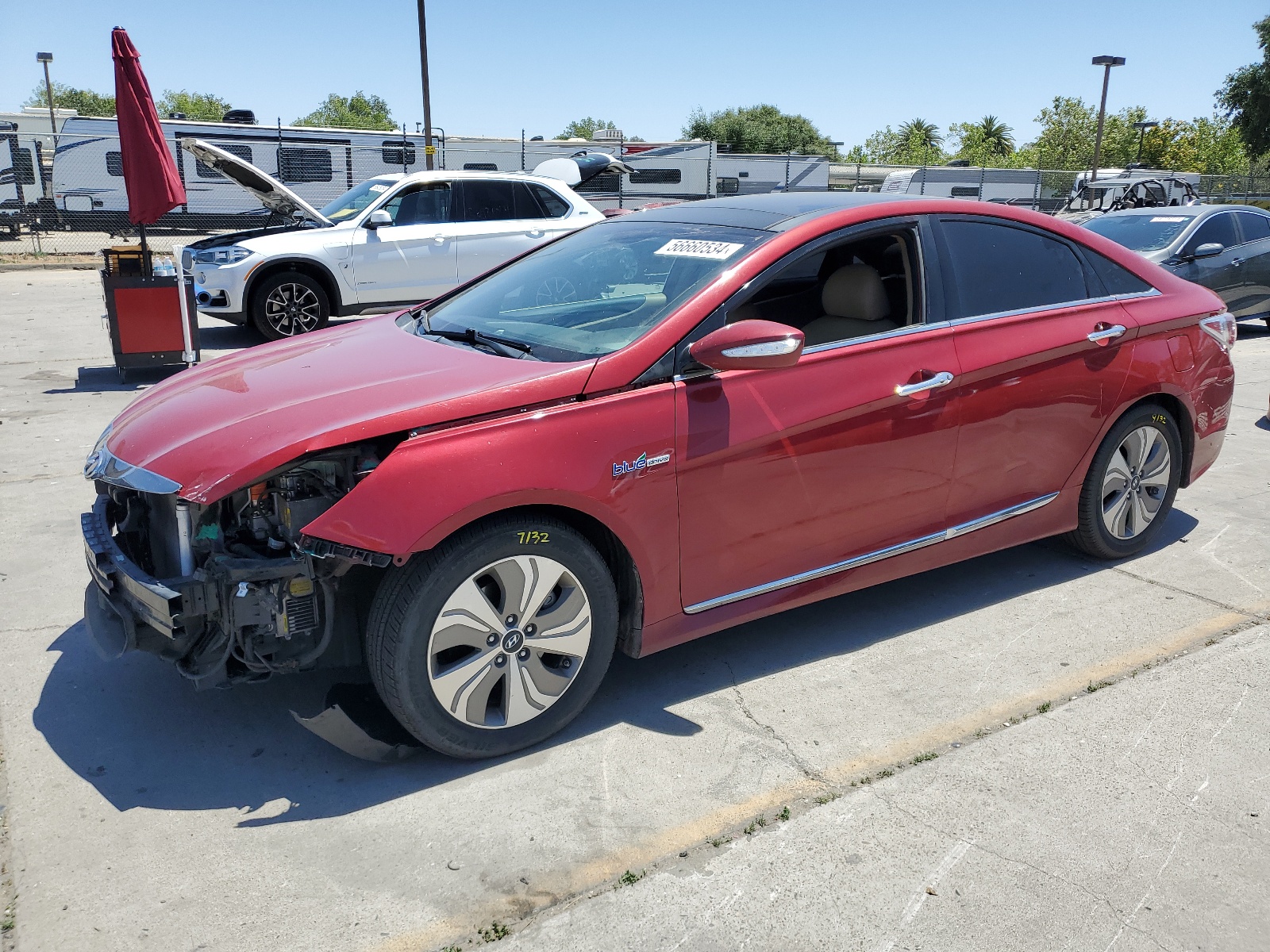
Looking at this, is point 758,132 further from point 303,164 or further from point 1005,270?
point 1005,270

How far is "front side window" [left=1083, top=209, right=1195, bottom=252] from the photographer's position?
1105 centimetres

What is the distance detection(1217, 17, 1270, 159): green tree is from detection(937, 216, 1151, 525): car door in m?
47.9

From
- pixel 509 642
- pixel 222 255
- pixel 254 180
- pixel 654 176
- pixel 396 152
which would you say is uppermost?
pixel 396 152

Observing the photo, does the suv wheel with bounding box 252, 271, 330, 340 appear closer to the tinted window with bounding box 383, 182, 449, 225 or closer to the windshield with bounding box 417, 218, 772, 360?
the tinted window with bounding box 383, 182, 449, 225

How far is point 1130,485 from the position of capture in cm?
459

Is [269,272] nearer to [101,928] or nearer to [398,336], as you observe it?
[398,336]

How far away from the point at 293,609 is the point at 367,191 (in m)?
9.32

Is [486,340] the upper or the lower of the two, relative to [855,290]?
lower

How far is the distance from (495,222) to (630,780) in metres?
9.22

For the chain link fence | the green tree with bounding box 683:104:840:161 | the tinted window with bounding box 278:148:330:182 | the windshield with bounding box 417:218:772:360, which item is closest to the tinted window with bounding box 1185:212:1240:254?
the windshield with bounding box 417:218:772:360

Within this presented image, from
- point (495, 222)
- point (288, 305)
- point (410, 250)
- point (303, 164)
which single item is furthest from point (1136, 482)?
point (303, 164)

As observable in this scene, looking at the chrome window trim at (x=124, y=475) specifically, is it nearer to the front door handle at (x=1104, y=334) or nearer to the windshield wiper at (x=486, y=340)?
the windshield wiper at (x=486, y=340)

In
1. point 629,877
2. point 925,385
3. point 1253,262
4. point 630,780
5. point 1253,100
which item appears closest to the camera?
point 629,877

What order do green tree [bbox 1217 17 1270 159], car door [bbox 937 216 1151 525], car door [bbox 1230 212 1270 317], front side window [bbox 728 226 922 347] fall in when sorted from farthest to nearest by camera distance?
green tree [bbox 1217 17 1270 159] < car door [bbox 1230 212 1270 317] < car door [bbox 937 216 1151 525] < front side window [bbox 728 226 922 347]
